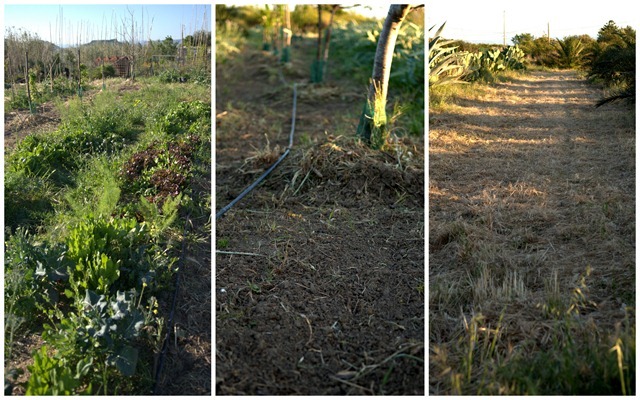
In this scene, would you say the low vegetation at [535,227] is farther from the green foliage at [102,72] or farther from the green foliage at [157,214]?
the green foliage at [102,72]

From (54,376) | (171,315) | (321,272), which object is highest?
(321,272)

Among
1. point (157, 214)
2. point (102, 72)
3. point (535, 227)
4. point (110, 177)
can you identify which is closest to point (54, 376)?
point (157, 214)

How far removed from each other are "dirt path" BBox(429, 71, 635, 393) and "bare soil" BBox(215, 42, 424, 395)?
257mm

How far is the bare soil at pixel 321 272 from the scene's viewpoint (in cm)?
272

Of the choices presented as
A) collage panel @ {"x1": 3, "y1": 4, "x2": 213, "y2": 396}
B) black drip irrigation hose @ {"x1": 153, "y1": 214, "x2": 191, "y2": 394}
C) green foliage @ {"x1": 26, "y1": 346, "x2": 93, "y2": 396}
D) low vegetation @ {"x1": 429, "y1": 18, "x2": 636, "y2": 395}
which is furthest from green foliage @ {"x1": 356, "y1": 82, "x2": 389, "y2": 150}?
green foliage @ {"x1": 26, "y1": 346, "x2": 93, "y2": 396}

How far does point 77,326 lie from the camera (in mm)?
2811

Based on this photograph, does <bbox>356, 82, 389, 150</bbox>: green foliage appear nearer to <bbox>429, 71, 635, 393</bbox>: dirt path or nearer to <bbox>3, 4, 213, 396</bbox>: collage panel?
<bbox>429, 71, 635, 393</bbox>: dirt path

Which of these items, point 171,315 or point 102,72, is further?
point 102,72

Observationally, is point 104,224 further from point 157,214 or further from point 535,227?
point 535,227

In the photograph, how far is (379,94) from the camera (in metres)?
4.57

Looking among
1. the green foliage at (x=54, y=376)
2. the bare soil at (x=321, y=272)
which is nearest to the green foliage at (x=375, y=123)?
the bare soil at (x=321, y=272)

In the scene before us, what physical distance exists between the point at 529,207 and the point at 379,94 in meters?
1.79

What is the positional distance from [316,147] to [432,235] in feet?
5.84

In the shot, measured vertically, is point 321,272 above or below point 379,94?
below
